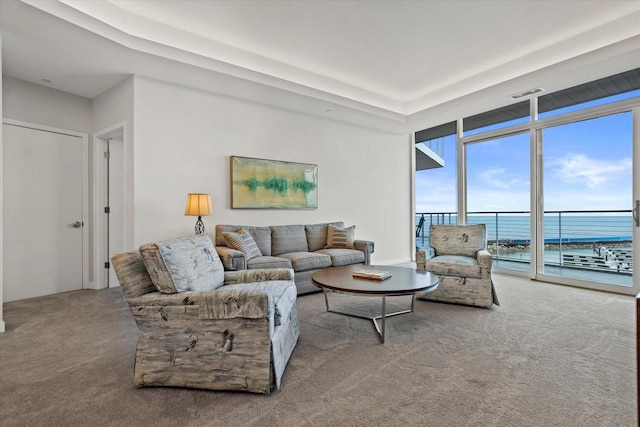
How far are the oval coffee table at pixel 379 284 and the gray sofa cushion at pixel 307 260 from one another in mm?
708

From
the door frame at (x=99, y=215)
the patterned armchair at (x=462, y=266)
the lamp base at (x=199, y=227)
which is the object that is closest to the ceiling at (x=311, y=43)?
the door frame at (x=99, y=215)

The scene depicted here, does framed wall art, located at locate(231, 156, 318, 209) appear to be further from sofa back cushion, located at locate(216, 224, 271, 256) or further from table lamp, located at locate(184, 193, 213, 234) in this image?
table lamp, located at locate(184, 193, 213, 234)

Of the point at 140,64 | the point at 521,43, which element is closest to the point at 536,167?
the point at 521,43

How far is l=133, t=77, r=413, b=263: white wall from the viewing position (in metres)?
3.86

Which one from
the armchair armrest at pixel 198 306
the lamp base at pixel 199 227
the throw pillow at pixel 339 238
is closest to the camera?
the armchair armrest at pixel 198 306

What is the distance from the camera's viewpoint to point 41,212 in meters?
4.12

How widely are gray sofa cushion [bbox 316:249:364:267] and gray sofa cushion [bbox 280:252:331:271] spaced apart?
0.37ft

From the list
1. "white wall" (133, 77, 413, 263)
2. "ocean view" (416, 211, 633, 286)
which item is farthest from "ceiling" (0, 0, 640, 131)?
"ocean view" (416, 211, 633, 286)

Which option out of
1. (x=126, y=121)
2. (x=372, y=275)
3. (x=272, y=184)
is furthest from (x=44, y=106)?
(x=372, y=275)

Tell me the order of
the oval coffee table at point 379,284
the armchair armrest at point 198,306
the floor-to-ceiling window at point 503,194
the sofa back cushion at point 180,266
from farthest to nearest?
the floor-to-ceiling window at point 503,194, the oval coffee table at point 379,284, the sofa back cushion at point 180,266, the armchair armrest at point 198,306

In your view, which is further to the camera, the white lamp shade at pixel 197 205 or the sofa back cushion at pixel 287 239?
the sofa back cushion at pixel 287 239

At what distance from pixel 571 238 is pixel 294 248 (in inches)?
152

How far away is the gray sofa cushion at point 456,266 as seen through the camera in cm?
350

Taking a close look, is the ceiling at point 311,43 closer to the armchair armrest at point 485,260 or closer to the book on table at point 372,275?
the armchair armrest at point 485,260
